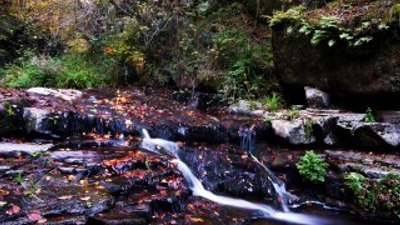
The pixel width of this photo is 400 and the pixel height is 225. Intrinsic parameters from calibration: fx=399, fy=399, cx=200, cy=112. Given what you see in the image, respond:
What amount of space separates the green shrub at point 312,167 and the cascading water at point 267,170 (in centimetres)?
44

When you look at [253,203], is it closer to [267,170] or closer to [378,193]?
[267,170]

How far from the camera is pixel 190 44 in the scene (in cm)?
1213

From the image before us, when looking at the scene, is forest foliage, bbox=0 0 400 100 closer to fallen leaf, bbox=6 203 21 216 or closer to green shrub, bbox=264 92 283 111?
green shrub, bbox=264 92 283 111

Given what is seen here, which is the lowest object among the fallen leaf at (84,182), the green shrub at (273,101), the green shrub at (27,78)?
the fallen leaf at (84,182)

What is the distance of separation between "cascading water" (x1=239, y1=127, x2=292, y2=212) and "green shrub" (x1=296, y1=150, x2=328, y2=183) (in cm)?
44

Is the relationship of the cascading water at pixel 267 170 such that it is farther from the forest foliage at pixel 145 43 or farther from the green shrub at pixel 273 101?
the forest foliage at pixel 145 43

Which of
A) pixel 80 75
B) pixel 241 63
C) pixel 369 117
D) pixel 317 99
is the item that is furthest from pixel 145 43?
pixel 369 117

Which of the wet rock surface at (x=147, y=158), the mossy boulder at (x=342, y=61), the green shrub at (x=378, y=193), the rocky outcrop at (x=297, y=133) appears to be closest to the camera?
the wet rock surface at (x=147, y=158)

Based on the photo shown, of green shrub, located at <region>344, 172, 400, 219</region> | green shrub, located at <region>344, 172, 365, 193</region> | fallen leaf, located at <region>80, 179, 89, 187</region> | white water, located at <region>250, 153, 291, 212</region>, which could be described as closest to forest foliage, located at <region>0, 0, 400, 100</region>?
white water, located at <region>250, 153, 291, 212</region>

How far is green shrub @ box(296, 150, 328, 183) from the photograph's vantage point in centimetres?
718

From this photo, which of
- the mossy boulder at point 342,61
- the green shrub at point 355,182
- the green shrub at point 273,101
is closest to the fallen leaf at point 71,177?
the green shrub at point 355,182

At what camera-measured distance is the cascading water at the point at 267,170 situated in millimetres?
6941

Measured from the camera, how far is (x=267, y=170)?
759 centimetres

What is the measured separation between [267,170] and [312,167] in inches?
32.9
